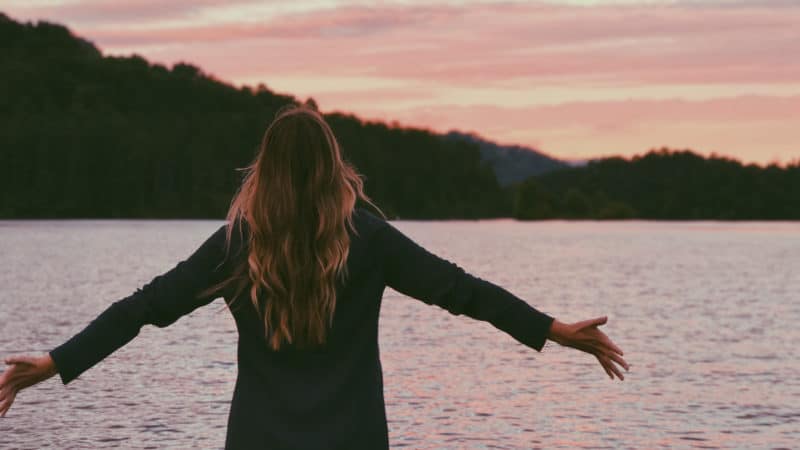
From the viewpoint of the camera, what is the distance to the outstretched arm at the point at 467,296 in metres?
3.75

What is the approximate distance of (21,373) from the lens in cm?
389

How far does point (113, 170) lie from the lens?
195m

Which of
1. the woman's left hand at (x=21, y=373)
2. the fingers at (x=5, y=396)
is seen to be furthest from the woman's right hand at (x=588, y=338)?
the fingers at (x=5, y=396)

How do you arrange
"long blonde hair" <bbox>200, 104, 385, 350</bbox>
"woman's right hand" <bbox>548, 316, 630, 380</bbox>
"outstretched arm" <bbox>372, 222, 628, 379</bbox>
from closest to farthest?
"long blonde hair" <bbox>200, 104, 385, 350</bbox> < "outstretched arm" <bbox>372, 222, 628, 379</bbox> < "woman's right hand" <bbox>548, 316, 630, 380</bbox>

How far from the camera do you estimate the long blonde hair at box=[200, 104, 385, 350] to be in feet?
12.0

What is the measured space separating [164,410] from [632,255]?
80.2 meters

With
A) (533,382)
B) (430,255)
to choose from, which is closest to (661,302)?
(533,382)

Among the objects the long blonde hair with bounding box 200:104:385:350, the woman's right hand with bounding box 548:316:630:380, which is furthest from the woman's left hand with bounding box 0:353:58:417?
the woman's right hand with bounding box 548:316:630:380

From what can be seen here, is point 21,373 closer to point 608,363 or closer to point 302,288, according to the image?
point 302,288

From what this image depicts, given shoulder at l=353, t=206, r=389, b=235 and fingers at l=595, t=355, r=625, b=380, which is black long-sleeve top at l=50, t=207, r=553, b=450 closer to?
shoulder at l=353, t=206, r=389, b=235

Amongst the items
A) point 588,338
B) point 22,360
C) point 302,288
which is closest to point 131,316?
point 22,360

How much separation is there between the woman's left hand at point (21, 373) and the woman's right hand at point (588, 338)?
1597 mm

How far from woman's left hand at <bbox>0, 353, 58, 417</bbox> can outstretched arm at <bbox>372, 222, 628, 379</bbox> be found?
1.10m

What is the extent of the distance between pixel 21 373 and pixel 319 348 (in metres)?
0.97
